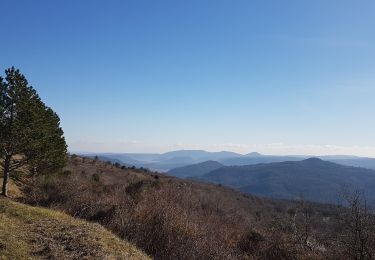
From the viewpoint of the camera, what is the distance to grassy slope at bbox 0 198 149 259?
10.7 metres

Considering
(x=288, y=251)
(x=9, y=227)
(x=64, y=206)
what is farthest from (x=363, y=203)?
(x=64, y=206)

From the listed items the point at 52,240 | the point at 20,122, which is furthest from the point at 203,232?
the point at 20,122

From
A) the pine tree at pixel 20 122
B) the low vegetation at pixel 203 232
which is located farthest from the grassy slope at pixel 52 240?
the pine tree at pixel 20 122

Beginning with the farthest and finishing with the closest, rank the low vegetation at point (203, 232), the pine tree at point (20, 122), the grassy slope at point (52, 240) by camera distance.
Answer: the pine tree at point (20, 122) → the low vegetation at point (203, 232) → the grassy slope at point (52, 240)

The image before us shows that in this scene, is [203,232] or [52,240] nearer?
[52,240]

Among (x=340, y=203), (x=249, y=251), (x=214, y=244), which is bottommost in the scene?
(x=249, y=251)

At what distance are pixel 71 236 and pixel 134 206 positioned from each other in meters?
6.19

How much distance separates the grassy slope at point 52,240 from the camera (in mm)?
10688

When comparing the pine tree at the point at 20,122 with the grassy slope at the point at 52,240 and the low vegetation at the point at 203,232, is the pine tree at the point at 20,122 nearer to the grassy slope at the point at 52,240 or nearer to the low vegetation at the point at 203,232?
the low vegetation at the point at 203,232

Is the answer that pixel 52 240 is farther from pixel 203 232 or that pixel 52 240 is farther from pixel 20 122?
pixel 20 122

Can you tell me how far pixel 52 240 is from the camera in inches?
474

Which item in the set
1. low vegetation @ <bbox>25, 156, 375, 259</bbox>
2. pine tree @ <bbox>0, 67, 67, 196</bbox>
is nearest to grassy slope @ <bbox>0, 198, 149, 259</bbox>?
low vegetation @ <bbox>25, 156, 375, 259</bbox>

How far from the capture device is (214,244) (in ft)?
49.1

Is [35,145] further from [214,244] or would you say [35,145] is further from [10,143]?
[214,244]
